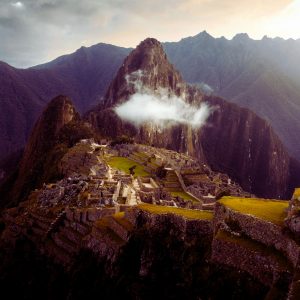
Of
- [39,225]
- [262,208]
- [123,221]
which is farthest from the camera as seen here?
[39,225]

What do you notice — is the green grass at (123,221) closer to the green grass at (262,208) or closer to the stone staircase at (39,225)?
the green grass at (262,208)

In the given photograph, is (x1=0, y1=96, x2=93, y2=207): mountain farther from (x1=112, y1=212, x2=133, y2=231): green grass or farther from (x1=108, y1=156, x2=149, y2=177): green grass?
(x1=112, y1=212, x2=133, y2=231): green grass

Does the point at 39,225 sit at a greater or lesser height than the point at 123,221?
lesser

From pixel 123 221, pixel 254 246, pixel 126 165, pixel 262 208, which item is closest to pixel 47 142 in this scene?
pixel 126 165

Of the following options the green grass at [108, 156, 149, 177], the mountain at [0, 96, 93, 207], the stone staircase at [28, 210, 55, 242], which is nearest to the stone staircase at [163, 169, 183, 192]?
the green grass at [108, 156, 149, 177]

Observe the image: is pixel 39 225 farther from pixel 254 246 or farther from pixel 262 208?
pixel 254 246

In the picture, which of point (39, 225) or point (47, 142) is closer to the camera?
point (39, 225)

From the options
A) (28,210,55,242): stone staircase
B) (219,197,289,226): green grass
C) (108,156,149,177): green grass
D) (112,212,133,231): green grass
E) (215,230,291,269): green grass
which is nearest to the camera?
(215,230,291,269): green grass
